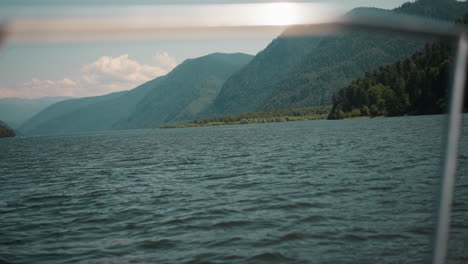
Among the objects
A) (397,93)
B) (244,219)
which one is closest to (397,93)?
(397,93)

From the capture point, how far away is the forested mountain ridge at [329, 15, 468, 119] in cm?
9739

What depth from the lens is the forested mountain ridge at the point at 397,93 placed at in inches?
3834

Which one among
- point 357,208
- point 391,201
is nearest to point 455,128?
point 357,208

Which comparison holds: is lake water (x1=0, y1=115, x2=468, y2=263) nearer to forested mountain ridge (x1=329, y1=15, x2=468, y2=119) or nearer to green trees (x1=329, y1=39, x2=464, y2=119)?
forested mountain ridge (x1=329, y1=15, x2=468, y2=119)

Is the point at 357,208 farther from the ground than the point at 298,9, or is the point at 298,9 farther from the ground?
the point at 298,9

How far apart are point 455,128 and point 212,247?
619 cm

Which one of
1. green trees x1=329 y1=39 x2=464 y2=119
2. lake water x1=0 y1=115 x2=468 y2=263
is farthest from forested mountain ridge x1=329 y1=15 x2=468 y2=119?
lake water x1=0 y1=115 x2=468 y2=263

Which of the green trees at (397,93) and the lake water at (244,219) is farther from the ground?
the green trees at (397,93)

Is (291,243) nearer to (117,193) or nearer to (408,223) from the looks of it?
(408,223)

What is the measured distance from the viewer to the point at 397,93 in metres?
121

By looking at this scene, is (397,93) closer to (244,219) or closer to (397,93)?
(397,93)

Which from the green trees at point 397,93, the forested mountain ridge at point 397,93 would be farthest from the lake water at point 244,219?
the green trees at point 397,93

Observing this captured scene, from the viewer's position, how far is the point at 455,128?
2203mm

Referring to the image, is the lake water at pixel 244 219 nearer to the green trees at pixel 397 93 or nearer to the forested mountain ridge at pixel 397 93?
the forested mountain ridge at pixel 397 93
